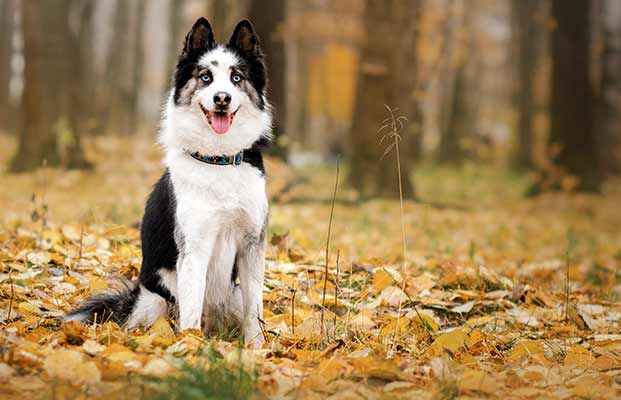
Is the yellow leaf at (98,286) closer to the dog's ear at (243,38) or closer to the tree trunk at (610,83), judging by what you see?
the dog's ear at (243,38)

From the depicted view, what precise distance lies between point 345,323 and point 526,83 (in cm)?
1995

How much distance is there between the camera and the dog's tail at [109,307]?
13.6 ft

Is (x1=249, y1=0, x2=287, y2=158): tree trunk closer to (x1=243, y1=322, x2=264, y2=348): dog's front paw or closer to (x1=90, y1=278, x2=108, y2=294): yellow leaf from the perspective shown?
(x1=90, y1=278, x2=108, y2=294): yellow leaf

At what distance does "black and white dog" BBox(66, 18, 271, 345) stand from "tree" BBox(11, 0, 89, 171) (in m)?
9.86

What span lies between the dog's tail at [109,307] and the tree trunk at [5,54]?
70.7 feet

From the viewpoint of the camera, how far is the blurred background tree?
11.9m

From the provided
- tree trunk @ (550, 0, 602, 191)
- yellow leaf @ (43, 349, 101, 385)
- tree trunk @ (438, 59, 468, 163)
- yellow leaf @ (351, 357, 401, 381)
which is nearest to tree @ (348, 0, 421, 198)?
tree trunk @ (550, 0, 602, 191)

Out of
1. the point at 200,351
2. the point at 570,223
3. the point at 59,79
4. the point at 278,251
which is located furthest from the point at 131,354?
the point at 59,79

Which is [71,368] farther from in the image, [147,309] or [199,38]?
[199,38]

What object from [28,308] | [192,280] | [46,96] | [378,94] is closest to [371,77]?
[378,94]

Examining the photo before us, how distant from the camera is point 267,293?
505cm

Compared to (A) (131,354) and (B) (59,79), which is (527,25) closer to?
(B) (59,79)

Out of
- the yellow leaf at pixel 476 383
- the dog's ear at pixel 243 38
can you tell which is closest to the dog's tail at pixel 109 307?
the dog's ear at pixel 243 38

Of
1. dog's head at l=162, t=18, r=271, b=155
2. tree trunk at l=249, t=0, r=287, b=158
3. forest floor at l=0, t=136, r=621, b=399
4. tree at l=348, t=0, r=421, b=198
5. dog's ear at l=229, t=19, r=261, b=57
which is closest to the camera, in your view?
forest floor at l=0, t=136, r=621, b=399
